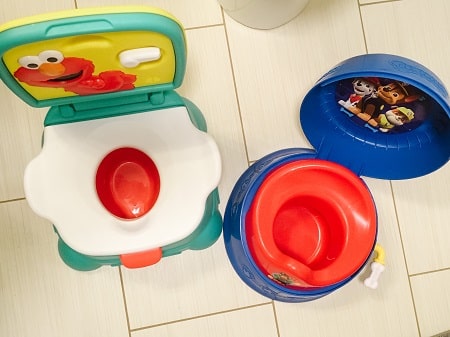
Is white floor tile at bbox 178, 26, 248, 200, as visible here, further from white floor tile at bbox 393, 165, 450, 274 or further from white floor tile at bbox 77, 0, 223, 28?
white floor tile at bbox 393, 165, 450, 274

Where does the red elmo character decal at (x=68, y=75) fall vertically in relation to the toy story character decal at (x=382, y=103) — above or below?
above

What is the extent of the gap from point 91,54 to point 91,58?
0.01 m

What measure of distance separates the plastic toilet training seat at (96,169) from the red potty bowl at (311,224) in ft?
0.34

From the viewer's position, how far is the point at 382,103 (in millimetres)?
936

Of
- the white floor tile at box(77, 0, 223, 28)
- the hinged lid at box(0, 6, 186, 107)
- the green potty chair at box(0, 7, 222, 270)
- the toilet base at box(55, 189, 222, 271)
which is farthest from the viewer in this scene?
the white floor tile at box(77, 0, 223, 28)

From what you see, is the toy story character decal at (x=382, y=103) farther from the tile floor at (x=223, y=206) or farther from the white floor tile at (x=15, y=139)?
the white floor tile at (x=15, y=139)

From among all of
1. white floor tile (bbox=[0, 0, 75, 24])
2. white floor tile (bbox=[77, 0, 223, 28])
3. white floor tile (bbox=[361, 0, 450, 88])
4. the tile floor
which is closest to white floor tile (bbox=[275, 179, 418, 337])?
the tile floor

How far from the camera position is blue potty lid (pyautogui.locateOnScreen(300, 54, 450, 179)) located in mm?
891

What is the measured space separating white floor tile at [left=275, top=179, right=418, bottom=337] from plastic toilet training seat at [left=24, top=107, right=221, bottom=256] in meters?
0.30

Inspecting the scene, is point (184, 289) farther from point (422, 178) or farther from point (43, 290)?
point (422, 178)

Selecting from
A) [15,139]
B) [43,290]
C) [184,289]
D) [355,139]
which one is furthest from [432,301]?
[15,139]

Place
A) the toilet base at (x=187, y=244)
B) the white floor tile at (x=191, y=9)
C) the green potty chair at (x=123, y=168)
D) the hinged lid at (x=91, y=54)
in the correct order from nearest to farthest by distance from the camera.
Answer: the hinged lid at (x=91, y=54)
the green potty chair at (x=123, y=168)
the toilet base at (x=187, y=244)
the white floor tile at (x=191, y=9)

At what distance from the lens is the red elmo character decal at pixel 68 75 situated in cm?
69

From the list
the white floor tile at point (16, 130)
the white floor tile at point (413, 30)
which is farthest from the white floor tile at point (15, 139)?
the white floor tile at point (413, 30)
